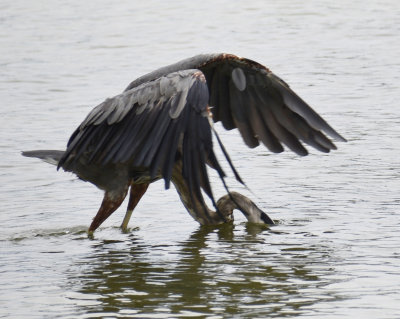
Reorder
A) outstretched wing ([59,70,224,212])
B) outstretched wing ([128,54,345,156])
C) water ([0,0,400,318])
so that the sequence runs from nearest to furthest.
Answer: water ([0,0,400,318]), outstretched wing ([59,70,224,212]), outstretched wing ([128,54,345,156])

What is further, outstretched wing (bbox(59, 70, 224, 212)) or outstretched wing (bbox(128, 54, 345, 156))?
outstretched wing (bbox(128, 54, 345, 156))

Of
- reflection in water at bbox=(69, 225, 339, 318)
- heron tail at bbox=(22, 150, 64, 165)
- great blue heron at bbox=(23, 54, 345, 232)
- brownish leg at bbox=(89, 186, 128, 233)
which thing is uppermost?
great blue heron at bbox=(23, 54, 345, 232)

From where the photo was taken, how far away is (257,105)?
804 centimetres

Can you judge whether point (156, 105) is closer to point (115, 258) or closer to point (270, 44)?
point (115, 258)

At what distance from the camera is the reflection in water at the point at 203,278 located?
596 centimetres

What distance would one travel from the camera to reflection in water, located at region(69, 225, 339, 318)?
235 inches

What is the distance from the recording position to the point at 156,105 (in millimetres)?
6961

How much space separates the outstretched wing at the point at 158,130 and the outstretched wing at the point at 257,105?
0.76 meters

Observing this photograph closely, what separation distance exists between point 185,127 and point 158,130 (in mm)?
211

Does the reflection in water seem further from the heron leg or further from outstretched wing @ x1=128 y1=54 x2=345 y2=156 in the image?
outstretched wing @ x1=128 y1=54 x2=345 y2=156

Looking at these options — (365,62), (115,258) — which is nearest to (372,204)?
(115,258)

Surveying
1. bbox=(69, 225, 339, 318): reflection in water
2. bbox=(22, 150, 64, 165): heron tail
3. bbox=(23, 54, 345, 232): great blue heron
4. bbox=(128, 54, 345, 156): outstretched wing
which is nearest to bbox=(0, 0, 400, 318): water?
bbox=(69, 225, 339, 318): reflection in water

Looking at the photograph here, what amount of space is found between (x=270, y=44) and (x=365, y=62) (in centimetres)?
207

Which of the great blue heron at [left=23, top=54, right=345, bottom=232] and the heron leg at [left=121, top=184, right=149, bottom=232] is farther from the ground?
the great blue heron at [left=23, top=54, right=345, bottom=232]
